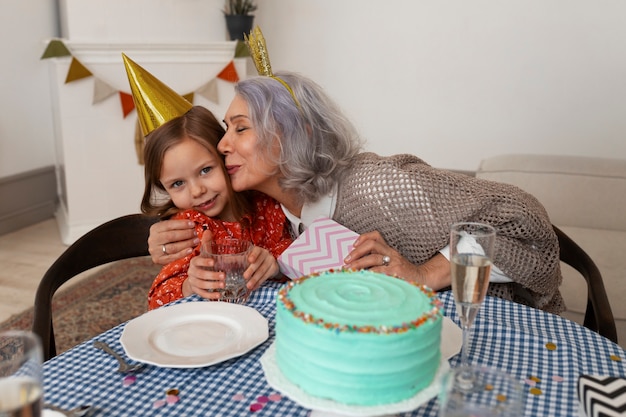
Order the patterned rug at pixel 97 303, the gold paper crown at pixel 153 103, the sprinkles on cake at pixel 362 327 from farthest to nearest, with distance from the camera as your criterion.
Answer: the patterned rug at pixel 97 303, the gold paper crown at pixel 153 103, the sprinkles on cake at pixel 362 327

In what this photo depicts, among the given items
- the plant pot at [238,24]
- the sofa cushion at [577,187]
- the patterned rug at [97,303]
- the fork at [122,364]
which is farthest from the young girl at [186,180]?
the plant pot at [238,24]

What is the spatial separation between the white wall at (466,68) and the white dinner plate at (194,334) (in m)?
3.18

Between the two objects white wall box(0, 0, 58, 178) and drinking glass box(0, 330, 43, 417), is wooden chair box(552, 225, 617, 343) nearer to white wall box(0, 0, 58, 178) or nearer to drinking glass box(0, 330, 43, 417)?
drinking glass box(0, 330, 43, 417)

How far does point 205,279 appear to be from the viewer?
1406 mm

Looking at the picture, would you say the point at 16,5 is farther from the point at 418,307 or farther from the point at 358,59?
the point at 418,307

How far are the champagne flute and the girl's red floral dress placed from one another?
796mm

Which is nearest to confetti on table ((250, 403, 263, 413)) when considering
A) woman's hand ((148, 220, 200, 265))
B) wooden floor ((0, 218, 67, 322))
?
woman's hand ((148, 220, 200, 265))

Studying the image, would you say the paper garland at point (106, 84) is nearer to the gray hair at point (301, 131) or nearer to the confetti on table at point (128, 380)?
the gray hair at point (301, 131)

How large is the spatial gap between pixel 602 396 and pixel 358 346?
0.41 metres

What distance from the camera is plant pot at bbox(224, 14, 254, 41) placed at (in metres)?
4.17

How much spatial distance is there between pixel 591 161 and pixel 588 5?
48.9 inches

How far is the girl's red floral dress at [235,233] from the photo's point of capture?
5.44 ft

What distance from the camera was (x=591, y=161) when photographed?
300 centimetres

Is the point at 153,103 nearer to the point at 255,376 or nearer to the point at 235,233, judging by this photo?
the point at 235,233
